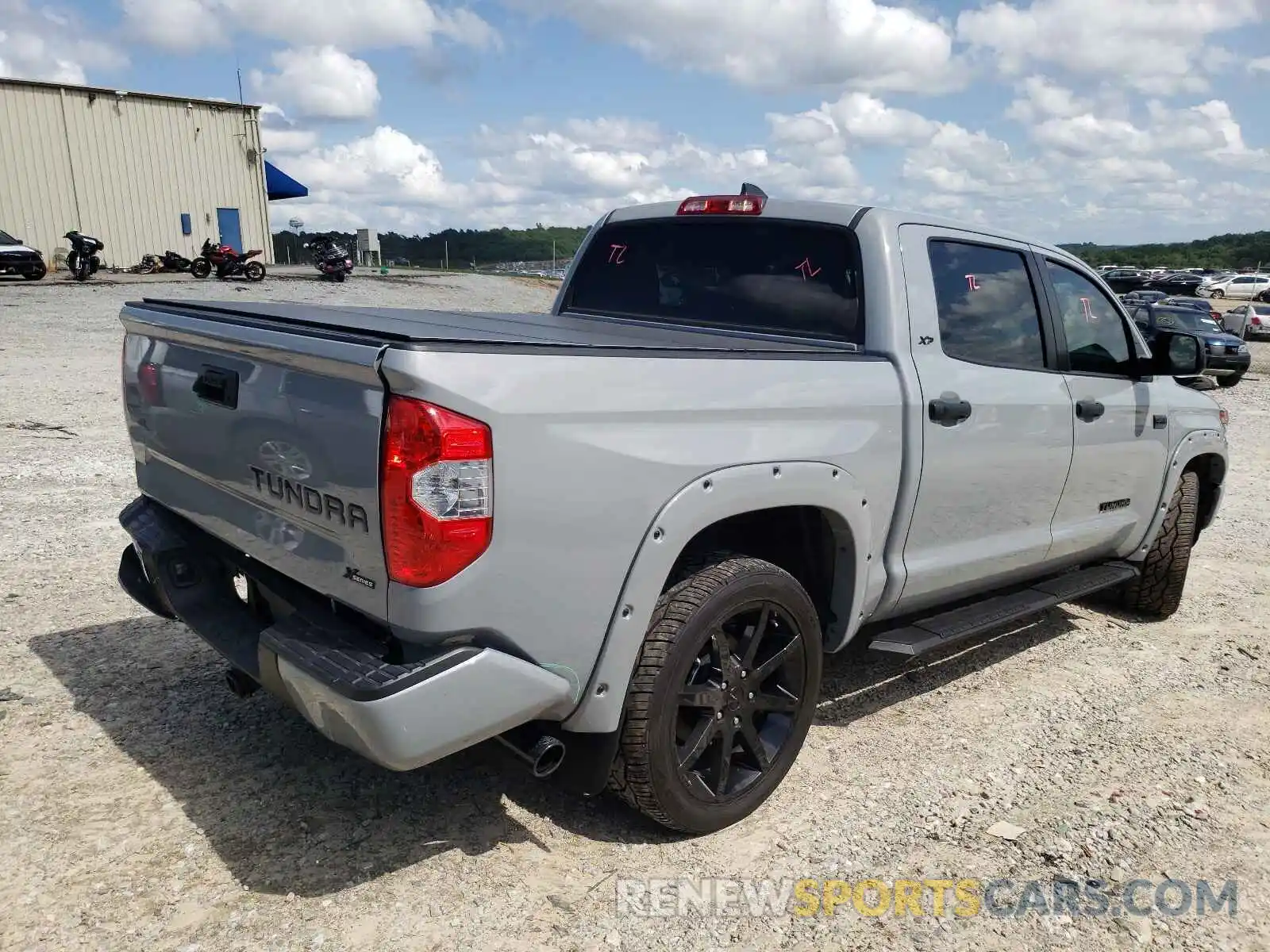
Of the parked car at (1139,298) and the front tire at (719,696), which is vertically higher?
the front tire at (719,696)

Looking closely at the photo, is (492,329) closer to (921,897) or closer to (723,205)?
(723,205)

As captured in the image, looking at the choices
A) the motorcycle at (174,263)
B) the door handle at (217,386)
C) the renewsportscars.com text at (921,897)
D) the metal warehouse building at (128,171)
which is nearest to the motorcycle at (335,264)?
the motorcycle at (174,263)

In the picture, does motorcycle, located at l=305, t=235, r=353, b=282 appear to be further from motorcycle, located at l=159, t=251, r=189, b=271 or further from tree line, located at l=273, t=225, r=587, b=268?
tree line, located at l=273, t=225, r=587, b=268

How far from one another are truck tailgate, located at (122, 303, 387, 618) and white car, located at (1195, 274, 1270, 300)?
58959 mm

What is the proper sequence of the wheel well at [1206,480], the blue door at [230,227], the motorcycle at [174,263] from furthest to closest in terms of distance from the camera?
the blue door at [230,227] < the motorcycle at [174,263] < the wheel well at [1206,480]

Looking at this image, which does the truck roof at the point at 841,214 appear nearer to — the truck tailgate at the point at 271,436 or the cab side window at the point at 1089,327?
the cab side window at the point at 1089,327

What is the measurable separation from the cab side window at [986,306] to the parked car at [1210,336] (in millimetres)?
15490

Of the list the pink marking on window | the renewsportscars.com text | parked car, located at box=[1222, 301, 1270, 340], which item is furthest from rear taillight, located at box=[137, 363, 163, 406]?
parked car, located at box=[1222, 301, 1270, 340]

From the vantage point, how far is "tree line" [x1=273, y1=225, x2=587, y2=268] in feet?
154

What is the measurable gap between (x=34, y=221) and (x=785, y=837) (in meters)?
30.0

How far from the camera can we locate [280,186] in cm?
3450

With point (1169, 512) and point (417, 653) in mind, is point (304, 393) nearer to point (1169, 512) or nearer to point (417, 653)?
point (417, 653)

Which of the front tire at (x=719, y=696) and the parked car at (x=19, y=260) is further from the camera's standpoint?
the parked car at (x=19, y=260)

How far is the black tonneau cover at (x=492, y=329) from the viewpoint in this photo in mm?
2514
